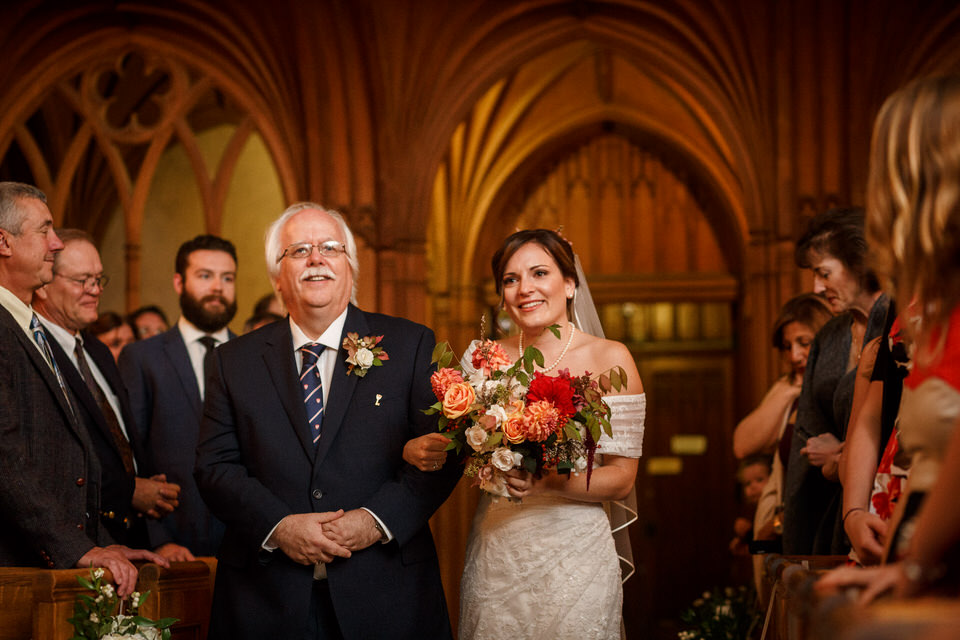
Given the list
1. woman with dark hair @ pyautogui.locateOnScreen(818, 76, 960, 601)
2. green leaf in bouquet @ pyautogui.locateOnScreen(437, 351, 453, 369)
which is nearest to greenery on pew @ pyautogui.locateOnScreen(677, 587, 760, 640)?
green leaf in bouquet @ pyautogui.locateOnScreen(437, 351, 453, 369)

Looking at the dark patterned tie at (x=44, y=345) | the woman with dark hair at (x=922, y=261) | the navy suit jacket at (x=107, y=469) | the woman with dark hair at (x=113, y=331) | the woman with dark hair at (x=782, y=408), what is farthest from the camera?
the woman with dark hair at (x=113, y=331)

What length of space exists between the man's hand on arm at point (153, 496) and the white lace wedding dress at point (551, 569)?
1.30 meters

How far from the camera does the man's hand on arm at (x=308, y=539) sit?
9.18 feet

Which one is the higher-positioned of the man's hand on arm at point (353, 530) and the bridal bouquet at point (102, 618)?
the man's hand on arm at point (353, 530)

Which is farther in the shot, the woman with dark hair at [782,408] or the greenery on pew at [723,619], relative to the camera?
the greenery on pew at [723,619]

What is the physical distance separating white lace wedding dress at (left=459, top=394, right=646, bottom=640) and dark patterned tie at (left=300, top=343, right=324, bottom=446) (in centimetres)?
66

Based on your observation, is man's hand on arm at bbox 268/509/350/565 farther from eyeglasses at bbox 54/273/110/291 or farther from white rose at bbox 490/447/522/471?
eyeglasses at bbox 54/273/110/291

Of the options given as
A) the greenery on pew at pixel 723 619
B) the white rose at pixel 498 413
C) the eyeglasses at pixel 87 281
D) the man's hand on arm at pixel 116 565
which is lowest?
the greenery on pew at pixel 723 619

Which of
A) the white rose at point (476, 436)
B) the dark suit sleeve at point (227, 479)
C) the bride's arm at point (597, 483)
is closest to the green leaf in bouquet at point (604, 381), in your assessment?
the bride's arm at point (597, 483)

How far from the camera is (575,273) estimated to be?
348 centimetres

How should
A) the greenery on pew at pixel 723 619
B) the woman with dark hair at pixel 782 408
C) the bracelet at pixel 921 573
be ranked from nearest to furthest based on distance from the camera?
1. the bracelet at pixel 921 573
2. the woman with dark hair at pixel 782 408
3. the greenery on pew at pixel 723 619

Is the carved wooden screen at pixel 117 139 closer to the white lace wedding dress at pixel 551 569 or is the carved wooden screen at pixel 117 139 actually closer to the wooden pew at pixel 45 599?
the wooden pew at pixel 45 599

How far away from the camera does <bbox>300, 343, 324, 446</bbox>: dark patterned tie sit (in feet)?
9.93

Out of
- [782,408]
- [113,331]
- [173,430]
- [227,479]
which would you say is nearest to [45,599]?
[227,479]
